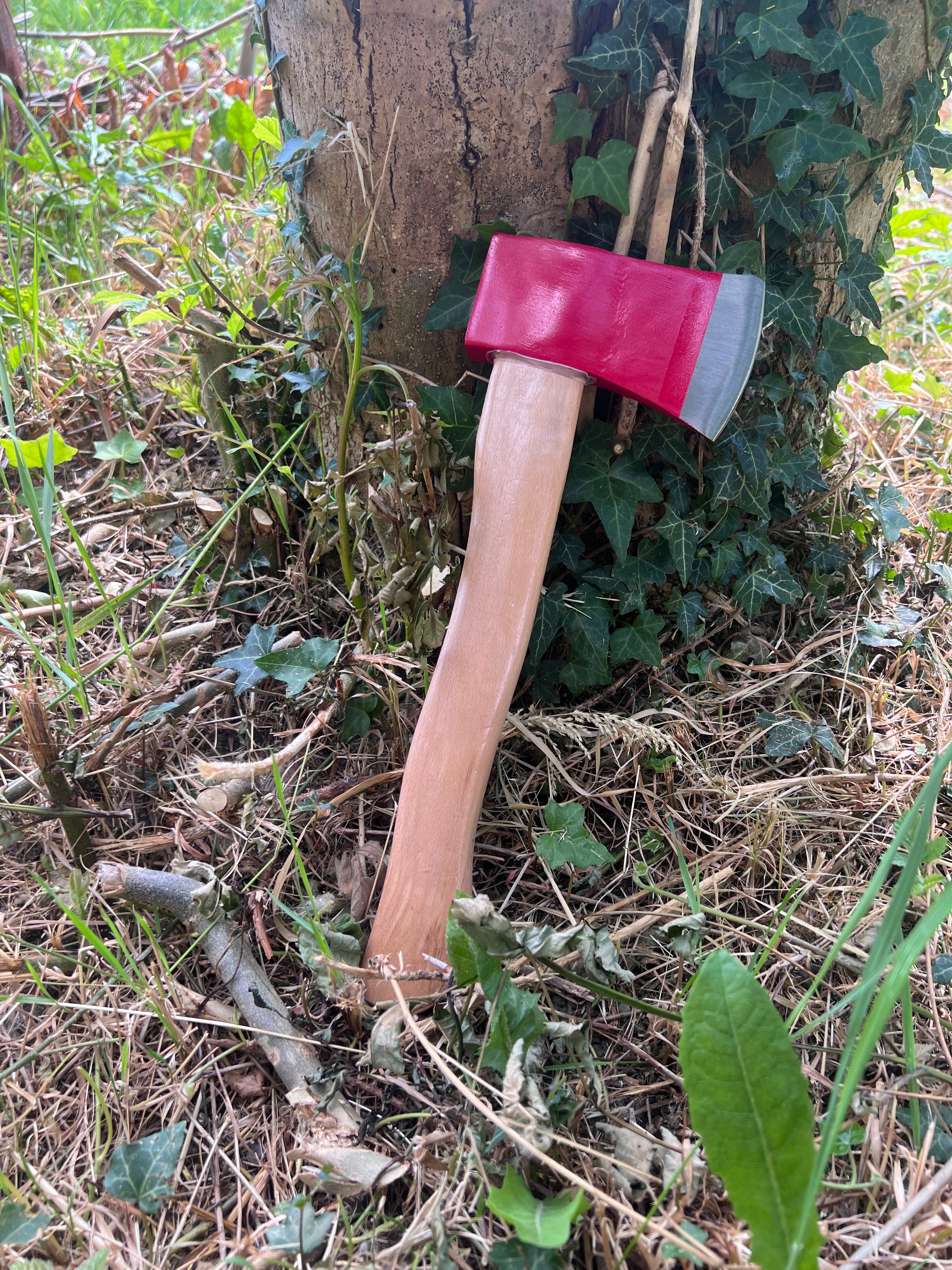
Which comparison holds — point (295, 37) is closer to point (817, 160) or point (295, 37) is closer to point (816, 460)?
point (817, 160)

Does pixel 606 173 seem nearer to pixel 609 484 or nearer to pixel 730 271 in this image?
pixel 730 271

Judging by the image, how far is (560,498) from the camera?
152 cm

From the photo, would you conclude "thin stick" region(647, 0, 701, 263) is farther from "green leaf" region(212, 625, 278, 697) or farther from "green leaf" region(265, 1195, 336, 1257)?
"green leaf" region(265, 1195, 336, 1257)

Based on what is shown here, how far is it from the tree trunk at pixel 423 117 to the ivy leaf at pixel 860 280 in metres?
0.64

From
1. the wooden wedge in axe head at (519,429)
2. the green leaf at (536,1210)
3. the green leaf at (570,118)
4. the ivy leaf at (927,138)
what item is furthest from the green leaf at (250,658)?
the ivy leaf at (927,138)

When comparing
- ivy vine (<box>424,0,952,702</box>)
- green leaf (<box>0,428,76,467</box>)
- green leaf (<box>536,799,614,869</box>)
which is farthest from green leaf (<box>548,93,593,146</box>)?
green leaf (<box>0,428,76,467</box>)

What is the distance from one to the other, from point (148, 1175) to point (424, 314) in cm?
161

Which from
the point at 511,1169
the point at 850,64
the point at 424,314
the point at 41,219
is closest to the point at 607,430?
the point at 424,314

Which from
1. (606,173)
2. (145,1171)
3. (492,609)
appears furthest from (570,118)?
(145,1171)

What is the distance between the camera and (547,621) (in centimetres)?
178

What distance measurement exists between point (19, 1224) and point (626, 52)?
207 centimetres

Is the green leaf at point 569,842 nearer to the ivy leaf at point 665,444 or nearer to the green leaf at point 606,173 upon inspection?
the ivy leaf at point 665,444

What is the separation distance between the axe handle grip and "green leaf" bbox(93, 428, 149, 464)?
128 centimetres

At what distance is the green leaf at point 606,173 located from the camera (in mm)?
1506
